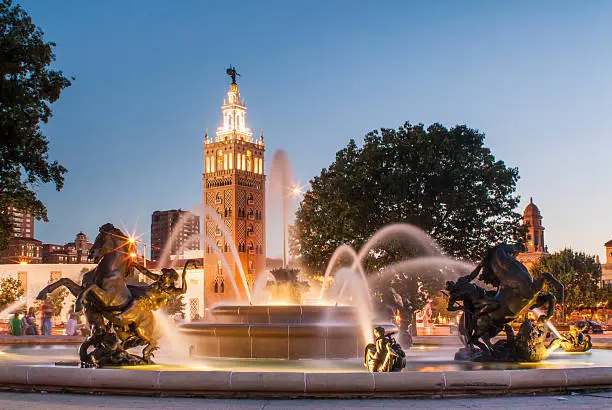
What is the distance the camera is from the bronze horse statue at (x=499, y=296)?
43.6 ft

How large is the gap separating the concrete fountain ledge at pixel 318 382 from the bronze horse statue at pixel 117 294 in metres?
1.73

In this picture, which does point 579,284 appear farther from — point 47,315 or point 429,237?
point 47,315

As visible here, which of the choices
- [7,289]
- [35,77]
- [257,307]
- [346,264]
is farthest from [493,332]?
[7,289]

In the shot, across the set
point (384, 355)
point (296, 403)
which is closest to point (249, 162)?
point (384, 355)

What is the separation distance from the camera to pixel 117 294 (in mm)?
12273

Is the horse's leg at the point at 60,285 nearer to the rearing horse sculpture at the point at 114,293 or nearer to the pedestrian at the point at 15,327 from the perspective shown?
the rearing horse sculpture at the point at 114,293

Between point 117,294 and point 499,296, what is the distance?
6635 millimetres

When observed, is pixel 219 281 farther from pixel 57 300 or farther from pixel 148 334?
pixel 148 334

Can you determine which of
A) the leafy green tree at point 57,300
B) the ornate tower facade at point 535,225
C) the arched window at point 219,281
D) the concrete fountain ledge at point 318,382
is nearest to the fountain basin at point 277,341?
the concrete fountain ledge at point 318,382

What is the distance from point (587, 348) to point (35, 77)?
16817 mm

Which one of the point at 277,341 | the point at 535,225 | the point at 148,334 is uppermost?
the point at 535,225

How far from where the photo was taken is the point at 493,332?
13586 millimetres

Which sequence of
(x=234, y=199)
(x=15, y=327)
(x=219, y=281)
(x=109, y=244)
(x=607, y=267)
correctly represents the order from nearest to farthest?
(x=109, y=244) → (x=15, y=327) → (x=219, y=281) → (x=234, y=199) → (x=607, y=267)

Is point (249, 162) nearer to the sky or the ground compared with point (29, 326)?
nearer to the sky
